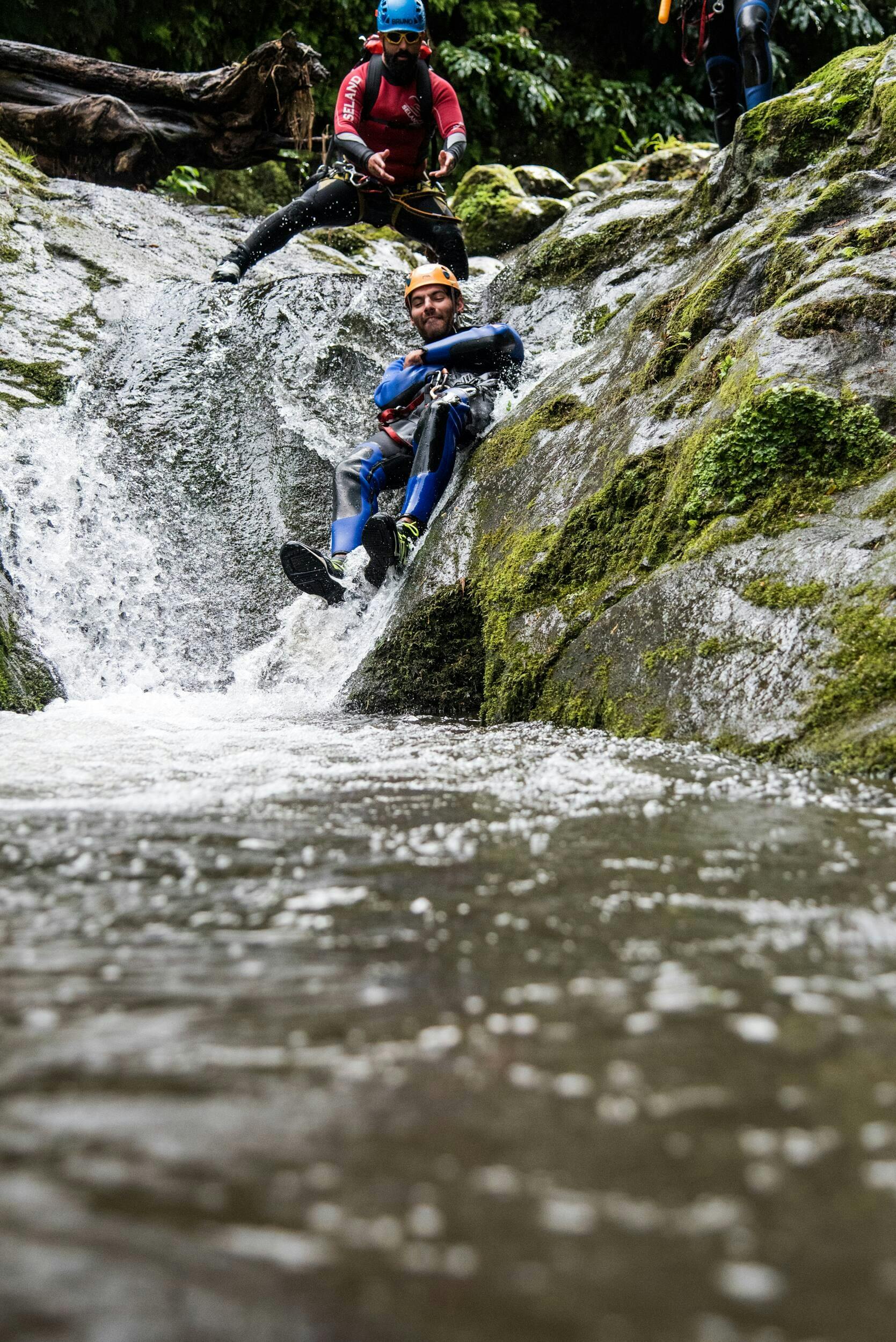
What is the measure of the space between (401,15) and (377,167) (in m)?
1.07

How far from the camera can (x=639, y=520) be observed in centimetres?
408

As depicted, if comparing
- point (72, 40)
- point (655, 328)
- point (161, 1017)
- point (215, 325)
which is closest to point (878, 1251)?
point (161, 1017)

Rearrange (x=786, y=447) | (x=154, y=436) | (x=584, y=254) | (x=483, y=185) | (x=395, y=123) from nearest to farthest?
(x=786, y=447)
(x=154, y=436)
(x=395, y=123)
(x=584, y=254)
(x=483, y=185)

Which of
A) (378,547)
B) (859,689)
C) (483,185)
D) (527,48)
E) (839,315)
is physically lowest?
(859,689)

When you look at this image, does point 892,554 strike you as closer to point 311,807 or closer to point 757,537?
point 757,537

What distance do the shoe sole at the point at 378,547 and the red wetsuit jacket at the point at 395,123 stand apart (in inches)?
138

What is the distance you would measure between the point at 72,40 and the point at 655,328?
38.4 feet

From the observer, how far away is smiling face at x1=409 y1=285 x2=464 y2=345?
622cm

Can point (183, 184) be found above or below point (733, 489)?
above

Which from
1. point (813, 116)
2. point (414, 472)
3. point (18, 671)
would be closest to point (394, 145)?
point (813, 116)

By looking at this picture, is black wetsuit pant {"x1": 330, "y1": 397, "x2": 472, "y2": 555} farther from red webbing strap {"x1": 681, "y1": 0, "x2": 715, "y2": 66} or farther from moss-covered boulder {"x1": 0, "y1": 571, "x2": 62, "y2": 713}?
red webbing strap {"x1": 681, "y1": 0, "x2": 715, "y2": 66}

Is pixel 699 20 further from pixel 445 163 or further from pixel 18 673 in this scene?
pixel 18 673

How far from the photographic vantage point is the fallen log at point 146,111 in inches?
417

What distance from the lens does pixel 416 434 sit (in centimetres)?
568
